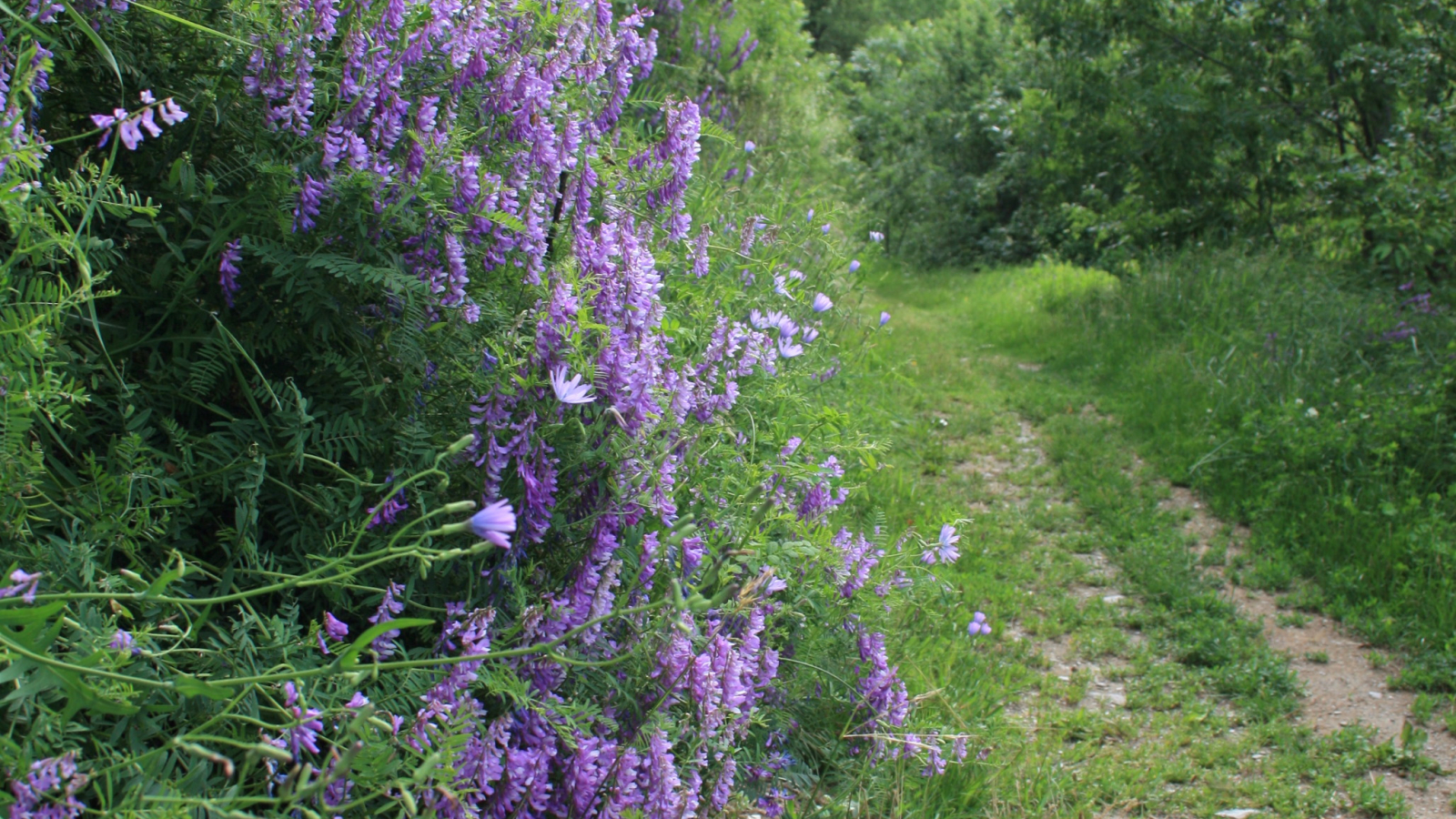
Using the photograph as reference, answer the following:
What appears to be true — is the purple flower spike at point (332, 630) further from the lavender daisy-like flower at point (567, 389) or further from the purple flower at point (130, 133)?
the purple flower at point (130, 133)

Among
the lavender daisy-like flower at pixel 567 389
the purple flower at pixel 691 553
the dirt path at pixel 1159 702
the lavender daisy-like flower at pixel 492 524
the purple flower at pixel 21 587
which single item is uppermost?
the lavender daisy-like flower at pixel 492 524

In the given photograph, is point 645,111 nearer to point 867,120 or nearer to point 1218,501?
point 1218,501

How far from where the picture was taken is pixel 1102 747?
3254 millimetres

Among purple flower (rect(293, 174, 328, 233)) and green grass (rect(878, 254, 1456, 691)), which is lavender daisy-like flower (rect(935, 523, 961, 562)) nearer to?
purple flower (rect(293, 174, 328, 233))

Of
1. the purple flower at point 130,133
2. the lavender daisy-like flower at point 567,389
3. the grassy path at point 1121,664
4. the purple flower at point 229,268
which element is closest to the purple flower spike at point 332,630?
the lavender daisy-like flower at point 567,389

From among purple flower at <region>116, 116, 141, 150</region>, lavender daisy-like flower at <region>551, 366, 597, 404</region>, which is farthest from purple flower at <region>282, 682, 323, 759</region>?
purple flower at <region>116, 116, 141, 150</region>

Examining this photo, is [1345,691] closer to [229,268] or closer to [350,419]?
[350,419]

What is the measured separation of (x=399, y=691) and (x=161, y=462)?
0.62m

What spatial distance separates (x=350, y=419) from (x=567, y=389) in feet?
1.28

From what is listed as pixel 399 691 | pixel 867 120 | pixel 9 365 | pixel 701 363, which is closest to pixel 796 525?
pixel 701 363

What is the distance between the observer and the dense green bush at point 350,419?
138 cm

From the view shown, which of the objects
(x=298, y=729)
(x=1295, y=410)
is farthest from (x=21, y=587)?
(x=1295, y=410)

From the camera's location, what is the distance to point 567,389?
1618 millimetres

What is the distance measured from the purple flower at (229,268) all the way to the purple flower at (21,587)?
0.61m
